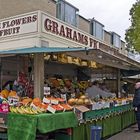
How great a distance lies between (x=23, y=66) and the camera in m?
12.0

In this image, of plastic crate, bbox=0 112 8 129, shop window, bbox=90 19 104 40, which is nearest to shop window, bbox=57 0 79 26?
shop window, bbox=90 19 104 40

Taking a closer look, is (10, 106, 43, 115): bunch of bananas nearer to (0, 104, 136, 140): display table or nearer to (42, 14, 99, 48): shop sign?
(0, 104, 136, 140): display table

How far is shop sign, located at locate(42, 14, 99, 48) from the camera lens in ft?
36.3

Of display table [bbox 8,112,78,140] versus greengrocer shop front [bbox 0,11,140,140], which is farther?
greengrocer shop front [bbox 0,11,140,140]

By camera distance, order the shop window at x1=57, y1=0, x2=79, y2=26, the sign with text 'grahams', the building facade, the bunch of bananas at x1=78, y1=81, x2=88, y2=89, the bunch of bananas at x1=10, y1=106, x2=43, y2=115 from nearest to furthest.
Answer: the bunch of bananas at x1=10, y1=106, x2=43, y2=115 → the sign with text 'grahams' → the building facade → the bunch of bananas at x1=78, y1=81, x2=88, y2=89 → the shop window at x1=57, y1=0, x2=79, y2=26

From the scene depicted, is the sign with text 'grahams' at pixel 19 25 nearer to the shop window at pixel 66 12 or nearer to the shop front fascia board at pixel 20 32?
the shop front fascia board at pixel 20 32

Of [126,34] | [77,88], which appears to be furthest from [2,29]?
[126,34]

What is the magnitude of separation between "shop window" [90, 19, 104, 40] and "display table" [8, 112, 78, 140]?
13.5 metres

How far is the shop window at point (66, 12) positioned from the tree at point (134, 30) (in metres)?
3.80

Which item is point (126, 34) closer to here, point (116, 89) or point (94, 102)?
point (116, 89)

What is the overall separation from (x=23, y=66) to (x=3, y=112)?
3522mm

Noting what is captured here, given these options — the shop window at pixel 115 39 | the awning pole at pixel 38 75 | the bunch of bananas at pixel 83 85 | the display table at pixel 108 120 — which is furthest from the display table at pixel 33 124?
the shop window at pixel 115 39

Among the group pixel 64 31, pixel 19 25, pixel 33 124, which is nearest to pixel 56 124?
pixel 33 124

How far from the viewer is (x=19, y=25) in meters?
11.6
